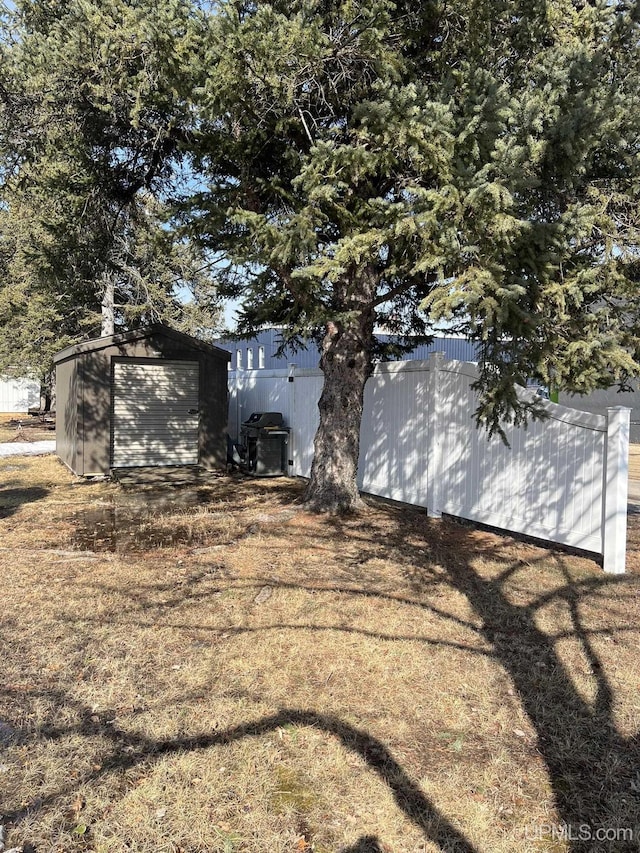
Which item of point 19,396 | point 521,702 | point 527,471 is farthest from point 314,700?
point 19,396

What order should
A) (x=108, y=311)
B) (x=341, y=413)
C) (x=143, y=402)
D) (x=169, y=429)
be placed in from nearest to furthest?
(x=341, y=413), (x=143, y=402), (x=169, y=429), (x=108, y=311)

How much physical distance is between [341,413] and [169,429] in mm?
5685

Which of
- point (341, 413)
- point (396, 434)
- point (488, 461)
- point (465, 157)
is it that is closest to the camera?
point (465, 157)

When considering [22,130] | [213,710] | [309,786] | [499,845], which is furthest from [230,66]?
[499,845]

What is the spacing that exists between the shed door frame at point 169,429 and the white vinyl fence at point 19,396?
27.0 m

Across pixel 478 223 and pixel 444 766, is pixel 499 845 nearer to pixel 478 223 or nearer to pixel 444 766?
pixel 444 766

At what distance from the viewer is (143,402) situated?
11516mm

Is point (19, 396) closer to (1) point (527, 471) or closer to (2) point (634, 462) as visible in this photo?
(2) point (634, 462)

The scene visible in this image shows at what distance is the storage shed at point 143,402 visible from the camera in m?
10.8

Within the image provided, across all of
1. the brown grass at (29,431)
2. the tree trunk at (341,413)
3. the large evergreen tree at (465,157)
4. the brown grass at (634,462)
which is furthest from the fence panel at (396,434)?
the brown grass at (29,431)

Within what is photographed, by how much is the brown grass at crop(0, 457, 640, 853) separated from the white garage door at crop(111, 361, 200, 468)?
19.8ft

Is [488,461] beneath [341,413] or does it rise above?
beneath

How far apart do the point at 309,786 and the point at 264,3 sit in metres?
5.88

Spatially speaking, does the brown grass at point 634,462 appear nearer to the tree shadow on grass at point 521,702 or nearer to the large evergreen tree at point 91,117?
the tree shadow on grass at point 521,702
